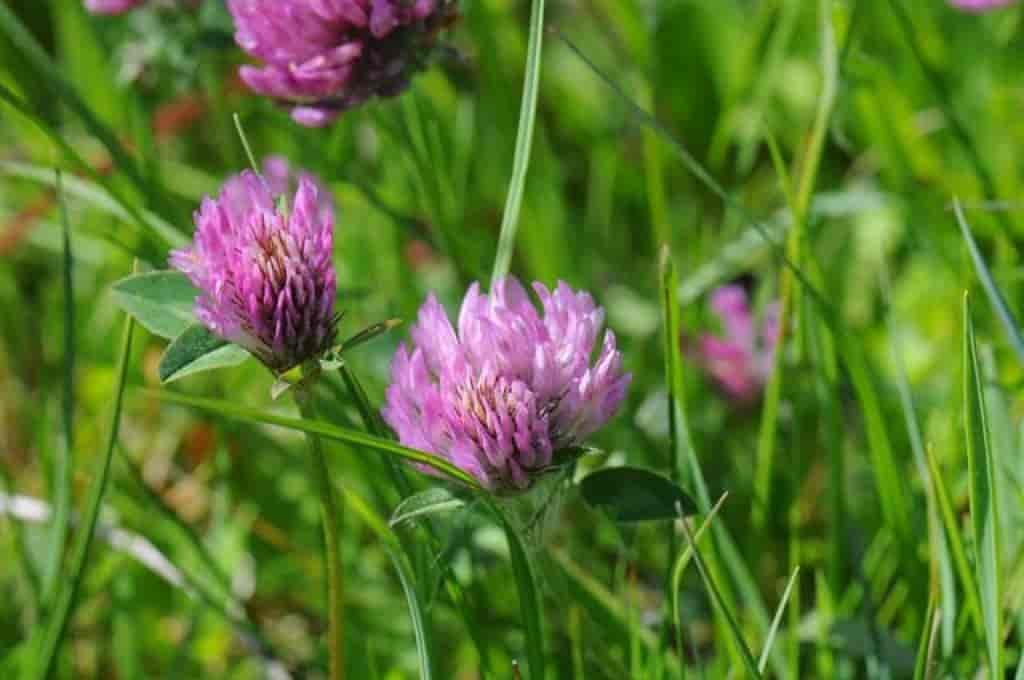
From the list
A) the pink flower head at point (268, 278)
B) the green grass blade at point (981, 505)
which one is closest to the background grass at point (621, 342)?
the green grass blade at point (981, 505)

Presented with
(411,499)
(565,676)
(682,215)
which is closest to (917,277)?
(682,215)

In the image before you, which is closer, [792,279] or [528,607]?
[528,607]

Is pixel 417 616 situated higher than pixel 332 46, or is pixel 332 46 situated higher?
pixel 332 46

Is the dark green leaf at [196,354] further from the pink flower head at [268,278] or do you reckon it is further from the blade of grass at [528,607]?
the blade of grass at [528,607]

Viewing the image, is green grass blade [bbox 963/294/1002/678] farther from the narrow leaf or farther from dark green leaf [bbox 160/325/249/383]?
dark green leaf [bbox 160/325/249/383]

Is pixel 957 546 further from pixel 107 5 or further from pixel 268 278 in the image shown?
pixel 107 5

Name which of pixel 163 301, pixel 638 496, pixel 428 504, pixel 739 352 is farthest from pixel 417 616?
pixel 739 352

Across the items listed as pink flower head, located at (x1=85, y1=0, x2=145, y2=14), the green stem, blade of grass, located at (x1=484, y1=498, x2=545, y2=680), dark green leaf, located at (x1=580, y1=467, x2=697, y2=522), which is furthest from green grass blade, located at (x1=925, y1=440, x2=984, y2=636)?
pink flower head, located at (x1=85, y1=0, x2=145, y2=14)

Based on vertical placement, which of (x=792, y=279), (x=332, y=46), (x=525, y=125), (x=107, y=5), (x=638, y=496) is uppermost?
(x=107, y=5)
